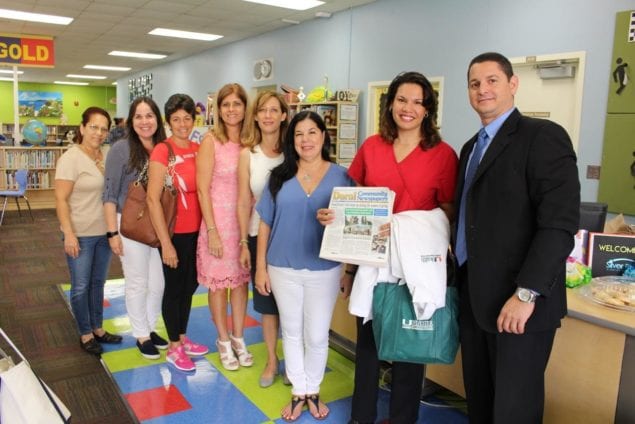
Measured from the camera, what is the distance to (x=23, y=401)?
1452 millimetres

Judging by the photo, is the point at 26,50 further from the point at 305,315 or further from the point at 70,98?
the point at 70,98

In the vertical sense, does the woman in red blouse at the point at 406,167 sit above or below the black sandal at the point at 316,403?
above

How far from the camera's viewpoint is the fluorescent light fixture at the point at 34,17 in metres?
7.79

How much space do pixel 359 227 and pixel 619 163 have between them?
3545mm

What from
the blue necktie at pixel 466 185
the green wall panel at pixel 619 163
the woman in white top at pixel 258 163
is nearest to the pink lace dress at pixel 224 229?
the woman in white top at pixel 258 163

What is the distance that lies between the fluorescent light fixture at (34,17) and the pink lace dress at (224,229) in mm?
6865

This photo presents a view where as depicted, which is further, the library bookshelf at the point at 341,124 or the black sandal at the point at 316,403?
the library bookshelf at the point at 341,124

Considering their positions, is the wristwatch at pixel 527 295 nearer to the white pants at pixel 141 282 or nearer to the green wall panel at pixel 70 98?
the white pants at pixel 141 282

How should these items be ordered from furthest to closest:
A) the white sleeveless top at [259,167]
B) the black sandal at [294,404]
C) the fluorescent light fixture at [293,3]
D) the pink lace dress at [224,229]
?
the fluorescent light fixture at [293,3]
the pink lace dress at [224,229]
the white sleeveless top at [259,167]
the black sandal at [294,404]

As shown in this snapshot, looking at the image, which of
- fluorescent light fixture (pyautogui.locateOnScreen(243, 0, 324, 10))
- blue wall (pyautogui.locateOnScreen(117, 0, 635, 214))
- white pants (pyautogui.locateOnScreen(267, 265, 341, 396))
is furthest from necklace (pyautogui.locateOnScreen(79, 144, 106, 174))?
fluorescent light fixture (pyautogui.locateOnScreen(243, 0, 324, 10))

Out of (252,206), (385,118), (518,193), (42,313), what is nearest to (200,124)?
(42,313)

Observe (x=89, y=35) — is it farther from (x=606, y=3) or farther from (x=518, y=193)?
(x=518, y=193)

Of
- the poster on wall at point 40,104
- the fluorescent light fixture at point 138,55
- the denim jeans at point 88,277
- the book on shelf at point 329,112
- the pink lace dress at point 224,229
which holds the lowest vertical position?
the denim jeans at point 88,277

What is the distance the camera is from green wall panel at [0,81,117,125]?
1838 cm
